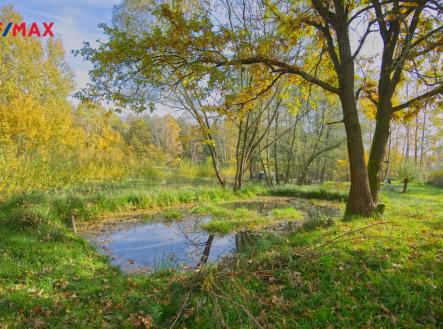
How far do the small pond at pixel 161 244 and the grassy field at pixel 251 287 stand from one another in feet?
1.50

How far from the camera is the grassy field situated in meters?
2.69

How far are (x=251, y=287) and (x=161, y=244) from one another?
3.00 meters

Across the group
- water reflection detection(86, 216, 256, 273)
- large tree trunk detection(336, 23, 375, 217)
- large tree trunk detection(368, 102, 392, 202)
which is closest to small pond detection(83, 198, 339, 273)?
water reflection detection(86, 216, 256, 273)

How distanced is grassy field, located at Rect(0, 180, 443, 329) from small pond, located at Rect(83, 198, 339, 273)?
18.0 inches

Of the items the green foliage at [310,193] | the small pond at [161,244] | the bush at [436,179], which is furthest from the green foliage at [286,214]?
the bush at [436,179]

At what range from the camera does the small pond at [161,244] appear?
Answer: 4691mm

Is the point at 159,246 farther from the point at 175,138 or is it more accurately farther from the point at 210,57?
the point at 175,138

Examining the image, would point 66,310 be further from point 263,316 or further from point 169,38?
point 169,38

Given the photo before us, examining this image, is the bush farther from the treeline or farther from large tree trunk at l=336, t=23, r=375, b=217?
large tree trunk at l=336, t=23, r=375, b=217

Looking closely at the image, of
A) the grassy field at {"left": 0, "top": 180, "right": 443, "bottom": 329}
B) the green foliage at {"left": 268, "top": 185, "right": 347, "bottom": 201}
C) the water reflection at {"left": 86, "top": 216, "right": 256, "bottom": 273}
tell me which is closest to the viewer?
the grassy field at {"left": 0, "top": 180, "right": 443, "bottom": 329}

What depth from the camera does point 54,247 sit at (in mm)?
4695

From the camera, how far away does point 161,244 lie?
569cm

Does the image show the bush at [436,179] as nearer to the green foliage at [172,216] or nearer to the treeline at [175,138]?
the treeline at [175,138]

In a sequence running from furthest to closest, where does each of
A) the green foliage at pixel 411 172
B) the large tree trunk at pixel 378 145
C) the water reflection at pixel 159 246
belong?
the green foliage at pixel 411 172, the large tree trunk at pixel 378 145, the water reflection at pixel 159 246
